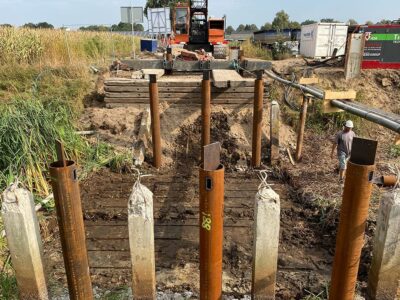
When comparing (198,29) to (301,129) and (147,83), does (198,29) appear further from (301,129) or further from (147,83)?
(301,129)

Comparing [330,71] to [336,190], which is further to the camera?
[330,71]

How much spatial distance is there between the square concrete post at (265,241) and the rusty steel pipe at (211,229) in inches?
10.6

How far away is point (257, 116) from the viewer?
660 cm

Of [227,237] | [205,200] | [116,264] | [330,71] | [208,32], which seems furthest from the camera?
[208,32]

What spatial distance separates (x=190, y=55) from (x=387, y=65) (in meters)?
7.26

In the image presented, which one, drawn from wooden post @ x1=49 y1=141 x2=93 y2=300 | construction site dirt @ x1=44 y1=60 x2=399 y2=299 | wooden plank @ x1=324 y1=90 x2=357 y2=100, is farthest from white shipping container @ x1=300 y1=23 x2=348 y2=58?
wooden post @ x1=49 y1=141 x2=93 y2=300

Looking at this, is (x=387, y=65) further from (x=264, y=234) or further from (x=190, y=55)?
(x=264, y=234)

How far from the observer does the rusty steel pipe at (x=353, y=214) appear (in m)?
2.35

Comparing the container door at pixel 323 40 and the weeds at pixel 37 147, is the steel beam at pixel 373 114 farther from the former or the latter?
the container door at pixel 323 40

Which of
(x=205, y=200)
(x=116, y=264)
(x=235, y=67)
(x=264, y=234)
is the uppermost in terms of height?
(x=235, y=67)

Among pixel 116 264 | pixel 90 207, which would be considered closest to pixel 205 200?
pixel 116 264

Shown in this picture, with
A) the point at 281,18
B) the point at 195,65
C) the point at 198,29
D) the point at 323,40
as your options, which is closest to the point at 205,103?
the point at 195,65

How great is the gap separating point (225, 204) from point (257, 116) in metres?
2.05

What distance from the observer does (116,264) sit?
12.9ft
